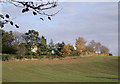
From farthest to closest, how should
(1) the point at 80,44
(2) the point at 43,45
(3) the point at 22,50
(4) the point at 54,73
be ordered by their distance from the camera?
(1) the point at 80,44
(2) the point at 43,45
(3) the point at 22,50
(4) the point at 54,73

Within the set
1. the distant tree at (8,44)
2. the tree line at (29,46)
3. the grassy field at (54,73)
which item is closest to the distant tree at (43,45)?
the tree line at (29,46)

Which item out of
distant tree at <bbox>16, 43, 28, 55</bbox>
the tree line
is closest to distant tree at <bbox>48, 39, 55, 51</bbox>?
the tree line

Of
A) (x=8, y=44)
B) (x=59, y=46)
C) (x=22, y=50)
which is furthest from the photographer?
(x=59, y=46)

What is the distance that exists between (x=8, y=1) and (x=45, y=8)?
2.57 ft

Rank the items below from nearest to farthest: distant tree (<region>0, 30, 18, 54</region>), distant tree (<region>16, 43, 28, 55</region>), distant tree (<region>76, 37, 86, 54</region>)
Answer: distant tree (<region>16, 43, 28, 55</region>), distant tree (<region>0, 30, 18, 54</region>), distant tree (<region>76, 37, 86, 54</region>)

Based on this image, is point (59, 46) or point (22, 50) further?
point (59, 46)

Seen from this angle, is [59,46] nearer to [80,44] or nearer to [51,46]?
[51,46]

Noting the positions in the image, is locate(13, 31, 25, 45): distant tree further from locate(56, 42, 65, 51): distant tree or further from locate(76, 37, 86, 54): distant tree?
locate(76, 37, 86, 54): distant tree

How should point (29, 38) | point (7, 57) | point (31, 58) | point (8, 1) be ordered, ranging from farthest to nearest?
point (29, 38) < point (31, 58) < point (7, 57) < point (8, 1)

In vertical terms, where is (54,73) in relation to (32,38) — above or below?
below

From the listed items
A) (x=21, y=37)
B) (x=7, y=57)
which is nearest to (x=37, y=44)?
(x=21, y=37)

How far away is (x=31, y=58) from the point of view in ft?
153

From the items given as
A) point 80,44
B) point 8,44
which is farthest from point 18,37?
point 80,44

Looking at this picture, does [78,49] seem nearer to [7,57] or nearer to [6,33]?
[6,33]
